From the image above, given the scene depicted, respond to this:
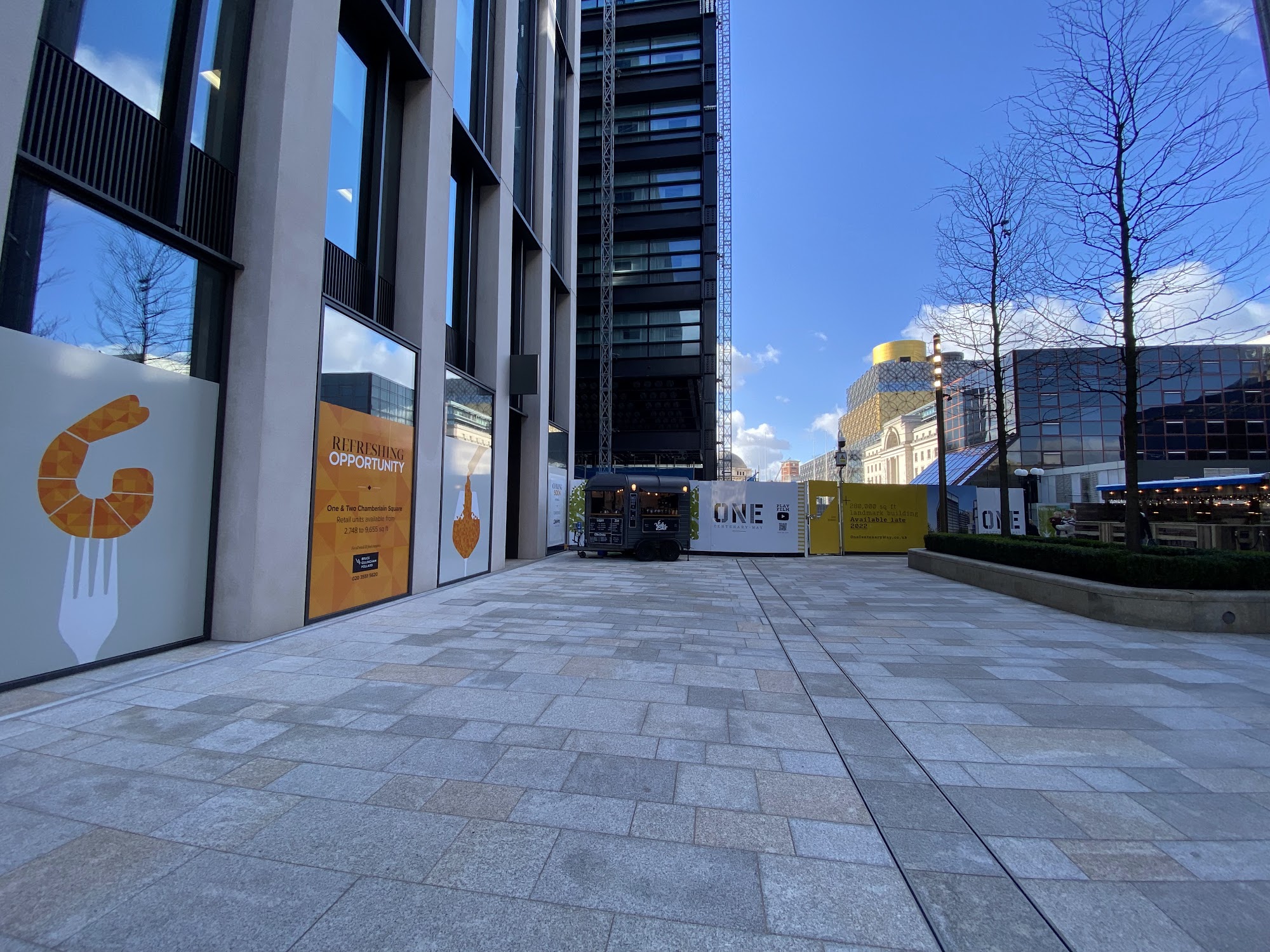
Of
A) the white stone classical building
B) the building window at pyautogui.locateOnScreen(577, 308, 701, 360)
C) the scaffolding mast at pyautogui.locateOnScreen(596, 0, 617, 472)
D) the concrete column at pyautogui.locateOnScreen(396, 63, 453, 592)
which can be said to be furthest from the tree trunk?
the white stone classical building

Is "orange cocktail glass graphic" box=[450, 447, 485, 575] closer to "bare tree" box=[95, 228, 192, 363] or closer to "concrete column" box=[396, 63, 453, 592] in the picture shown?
"concrete column" box=[396, 63, 453, 592]

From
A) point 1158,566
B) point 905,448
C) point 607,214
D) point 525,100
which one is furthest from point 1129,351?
point 905,448

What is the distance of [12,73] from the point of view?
4.65 m

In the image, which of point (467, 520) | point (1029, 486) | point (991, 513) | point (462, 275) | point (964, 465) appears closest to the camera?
point (467, 520)

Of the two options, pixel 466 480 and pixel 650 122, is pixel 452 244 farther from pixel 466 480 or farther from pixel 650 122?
pixel 650 122

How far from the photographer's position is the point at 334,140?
29.8 ft

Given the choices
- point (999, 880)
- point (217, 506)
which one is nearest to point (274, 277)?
point (217, 506)

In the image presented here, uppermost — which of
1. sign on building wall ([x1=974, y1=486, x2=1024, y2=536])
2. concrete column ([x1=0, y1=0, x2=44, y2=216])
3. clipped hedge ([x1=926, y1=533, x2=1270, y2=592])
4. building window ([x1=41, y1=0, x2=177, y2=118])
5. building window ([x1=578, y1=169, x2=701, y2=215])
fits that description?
building window ([x1=578, y1=169, x2=701, y2=215])

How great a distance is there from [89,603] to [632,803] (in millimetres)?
6009

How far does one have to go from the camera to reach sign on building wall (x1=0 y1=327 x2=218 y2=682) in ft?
16.2

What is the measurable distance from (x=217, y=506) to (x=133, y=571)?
3.86 ft

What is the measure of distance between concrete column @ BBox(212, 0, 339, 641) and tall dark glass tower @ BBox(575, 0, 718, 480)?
26.6 meters

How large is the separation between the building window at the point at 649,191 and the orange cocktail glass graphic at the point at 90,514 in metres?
32.6

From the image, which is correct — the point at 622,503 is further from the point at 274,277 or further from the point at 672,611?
the point at 274,277
